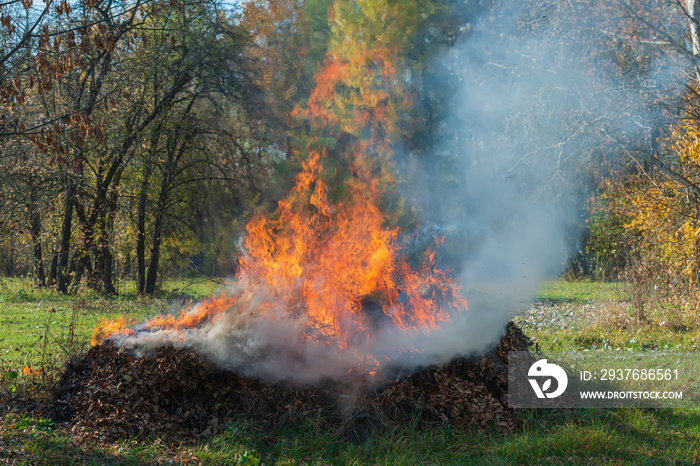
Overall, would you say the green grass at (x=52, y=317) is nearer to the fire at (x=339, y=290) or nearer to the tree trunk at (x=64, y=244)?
the tree trunk at (x=64, y=244)

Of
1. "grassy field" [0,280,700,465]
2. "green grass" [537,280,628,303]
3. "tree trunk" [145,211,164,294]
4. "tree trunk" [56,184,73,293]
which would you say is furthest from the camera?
"tree trunk" [145,211,164,294]

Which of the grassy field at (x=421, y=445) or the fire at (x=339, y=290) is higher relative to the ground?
the fire at (x=339, y=290)

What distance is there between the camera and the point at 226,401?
220 inches

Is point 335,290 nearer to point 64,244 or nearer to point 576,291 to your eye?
point 64,244

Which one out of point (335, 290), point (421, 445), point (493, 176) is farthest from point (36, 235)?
point (421, 445)

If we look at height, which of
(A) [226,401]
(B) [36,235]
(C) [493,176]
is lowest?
(A) [226,401]

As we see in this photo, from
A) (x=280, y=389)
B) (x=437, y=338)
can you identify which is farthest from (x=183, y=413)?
(x=437, y=338)

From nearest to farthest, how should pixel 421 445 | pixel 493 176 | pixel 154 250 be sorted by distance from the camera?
pixel 421 445 → pixel 493 176 → pixel 154 250

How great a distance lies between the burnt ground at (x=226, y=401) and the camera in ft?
17.5

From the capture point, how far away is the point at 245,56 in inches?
692

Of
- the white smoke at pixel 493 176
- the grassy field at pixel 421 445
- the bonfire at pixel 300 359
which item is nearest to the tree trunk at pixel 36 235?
the grassy field at pixel 421 445

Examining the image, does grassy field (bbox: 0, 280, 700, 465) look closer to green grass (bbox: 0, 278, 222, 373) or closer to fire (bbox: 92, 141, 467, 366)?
green grass (bbox: 0, 278, 222, 373)

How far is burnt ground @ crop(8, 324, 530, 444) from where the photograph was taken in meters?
5.34

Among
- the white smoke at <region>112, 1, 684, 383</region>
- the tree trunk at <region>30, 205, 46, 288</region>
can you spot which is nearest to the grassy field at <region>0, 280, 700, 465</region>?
the white smoke at <region>112, 1, 684, 383</region>
